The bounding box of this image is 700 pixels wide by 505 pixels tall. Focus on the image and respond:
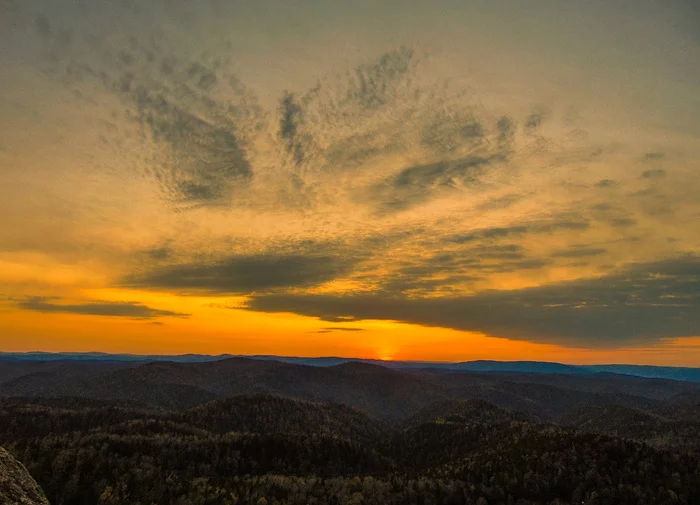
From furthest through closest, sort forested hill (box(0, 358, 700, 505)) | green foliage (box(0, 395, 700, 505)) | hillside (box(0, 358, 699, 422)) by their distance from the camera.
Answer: hillside (box(0, 358, 699, 422)) → forested hill (box(0, 358, 700, 505)) → green foliage (box(0, 395, 700, 505))

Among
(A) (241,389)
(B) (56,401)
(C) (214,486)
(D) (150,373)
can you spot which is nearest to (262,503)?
(C) (214,486)

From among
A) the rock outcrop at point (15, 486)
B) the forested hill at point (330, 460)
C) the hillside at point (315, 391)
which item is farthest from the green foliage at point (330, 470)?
the hillside at point (315, 391)

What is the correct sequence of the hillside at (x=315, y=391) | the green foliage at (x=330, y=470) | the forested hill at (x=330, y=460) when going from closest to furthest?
1. the green foliage at (x=330, y=470)
2. the forested hill at (x=330, y=460)
3. the hillside at (x=315, y=391)

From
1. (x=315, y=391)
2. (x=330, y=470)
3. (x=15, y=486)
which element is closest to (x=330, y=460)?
(x=330, y=470)

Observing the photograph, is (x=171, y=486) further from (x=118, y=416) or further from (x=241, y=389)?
(x=241, y=389)

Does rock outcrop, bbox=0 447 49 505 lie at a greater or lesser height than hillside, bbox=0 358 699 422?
greater

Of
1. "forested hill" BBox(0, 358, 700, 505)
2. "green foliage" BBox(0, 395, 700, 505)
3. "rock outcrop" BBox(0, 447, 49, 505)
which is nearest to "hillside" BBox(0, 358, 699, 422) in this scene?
"forested hill" BBox(0, 358, 700, 505)

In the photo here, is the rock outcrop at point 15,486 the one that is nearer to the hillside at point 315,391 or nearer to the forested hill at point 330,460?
the forested hill at point 330,460

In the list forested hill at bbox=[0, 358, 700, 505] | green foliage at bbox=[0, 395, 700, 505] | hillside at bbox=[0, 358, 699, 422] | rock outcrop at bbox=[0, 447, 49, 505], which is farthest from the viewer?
hillside at bbox=[0, 358, 699, 422]

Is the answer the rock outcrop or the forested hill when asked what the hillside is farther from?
the rock outcrop
